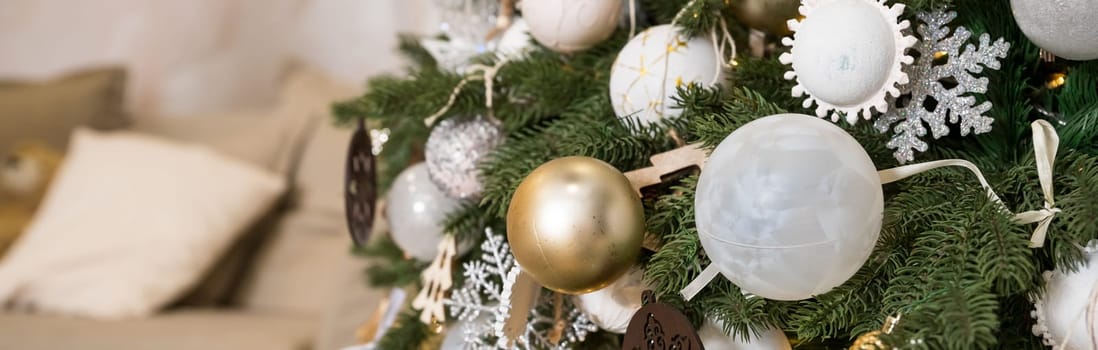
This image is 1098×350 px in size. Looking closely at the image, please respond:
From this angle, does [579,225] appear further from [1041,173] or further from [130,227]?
[130,227]

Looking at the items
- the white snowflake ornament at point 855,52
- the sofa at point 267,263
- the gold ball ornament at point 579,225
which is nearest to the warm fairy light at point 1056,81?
the white snowflake ornament at point 855,52

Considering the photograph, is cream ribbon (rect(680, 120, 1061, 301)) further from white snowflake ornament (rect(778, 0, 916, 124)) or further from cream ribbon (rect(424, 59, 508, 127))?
cream ribbon (rect(424, 59, 508, 127))

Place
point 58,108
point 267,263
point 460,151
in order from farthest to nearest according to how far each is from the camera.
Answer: point 58,108 → point 267,263 → point 460,151

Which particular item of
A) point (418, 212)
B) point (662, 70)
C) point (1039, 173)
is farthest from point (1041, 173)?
point (418, 212)

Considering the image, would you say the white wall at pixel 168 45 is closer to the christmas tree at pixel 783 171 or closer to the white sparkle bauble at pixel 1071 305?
the christmas tree at pixel 783 171

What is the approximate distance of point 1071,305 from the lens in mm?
394

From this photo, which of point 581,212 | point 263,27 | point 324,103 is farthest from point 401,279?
point 263,27

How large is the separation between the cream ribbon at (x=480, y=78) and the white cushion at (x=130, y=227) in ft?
3.11

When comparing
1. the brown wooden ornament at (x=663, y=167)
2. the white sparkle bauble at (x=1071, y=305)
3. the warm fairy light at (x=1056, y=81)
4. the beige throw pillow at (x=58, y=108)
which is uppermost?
the warm fairy light at (x=1056, y=81)

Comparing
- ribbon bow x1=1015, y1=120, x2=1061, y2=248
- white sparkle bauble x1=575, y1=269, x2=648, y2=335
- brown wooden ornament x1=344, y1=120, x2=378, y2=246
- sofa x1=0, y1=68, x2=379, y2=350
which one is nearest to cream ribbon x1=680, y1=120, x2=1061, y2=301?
ribbon bow x1=1015, y1=120, x2=1061, y2=248

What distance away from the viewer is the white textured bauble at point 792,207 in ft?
1.22

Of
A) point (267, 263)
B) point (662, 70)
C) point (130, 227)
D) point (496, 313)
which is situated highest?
point (662, 70)

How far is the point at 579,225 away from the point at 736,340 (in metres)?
0.11

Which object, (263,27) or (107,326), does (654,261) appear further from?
(263,27)
